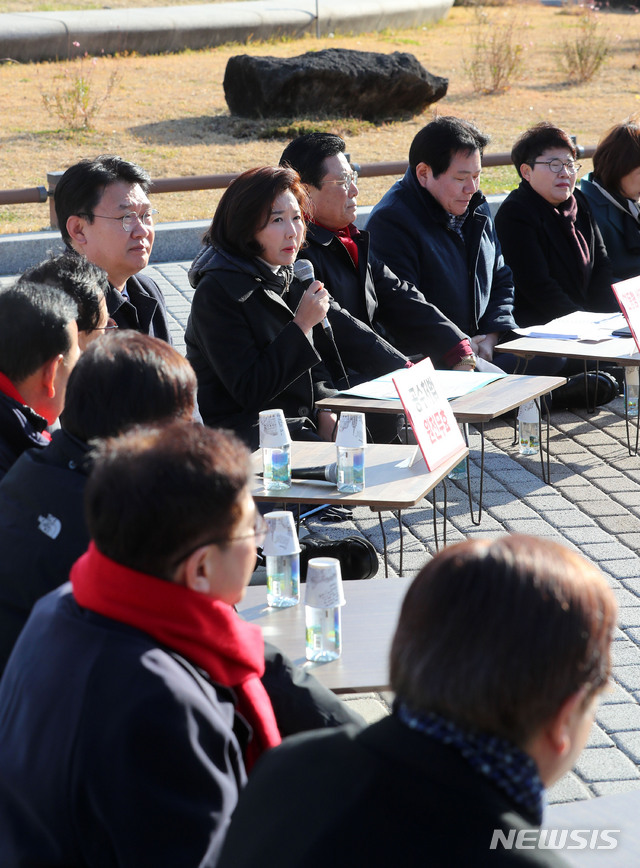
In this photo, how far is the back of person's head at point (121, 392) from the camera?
2279 mm

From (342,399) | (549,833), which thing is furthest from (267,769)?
(342,399)

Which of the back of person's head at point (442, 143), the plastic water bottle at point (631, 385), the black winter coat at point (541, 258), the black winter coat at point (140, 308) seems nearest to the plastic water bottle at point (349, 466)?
the black winter coat at point (140, 308)

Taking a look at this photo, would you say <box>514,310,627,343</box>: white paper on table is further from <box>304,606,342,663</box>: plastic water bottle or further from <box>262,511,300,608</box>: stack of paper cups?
<box>304,606,342,663</box>: plastic water bottle

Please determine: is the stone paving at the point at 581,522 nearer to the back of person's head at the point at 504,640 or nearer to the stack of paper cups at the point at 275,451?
the stack of paper cups at the point at 275,451

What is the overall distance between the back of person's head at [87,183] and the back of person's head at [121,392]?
7.61ft

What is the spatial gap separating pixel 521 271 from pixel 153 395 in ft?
15.5

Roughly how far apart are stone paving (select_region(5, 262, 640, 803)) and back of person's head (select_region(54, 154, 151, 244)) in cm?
173

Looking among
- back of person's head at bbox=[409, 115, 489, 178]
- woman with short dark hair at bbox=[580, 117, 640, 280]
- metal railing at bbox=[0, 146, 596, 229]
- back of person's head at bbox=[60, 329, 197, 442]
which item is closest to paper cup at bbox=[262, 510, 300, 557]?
back of person's head at bbox=[60, 329, 197, 442]

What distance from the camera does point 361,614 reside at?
2.72m

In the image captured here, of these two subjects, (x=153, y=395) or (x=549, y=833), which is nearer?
(x=549, y=833)

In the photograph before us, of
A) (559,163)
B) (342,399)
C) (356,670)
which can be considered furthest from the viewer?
(559,163)

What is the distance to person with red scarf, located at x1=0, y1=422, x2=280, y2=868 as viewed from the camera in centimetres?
160

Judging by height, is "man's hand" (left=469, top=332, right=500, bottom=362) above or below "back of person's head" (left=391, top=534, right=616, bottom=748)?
below

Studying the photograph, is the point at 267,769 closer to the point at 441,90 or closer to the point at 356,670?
the point at 356,670
